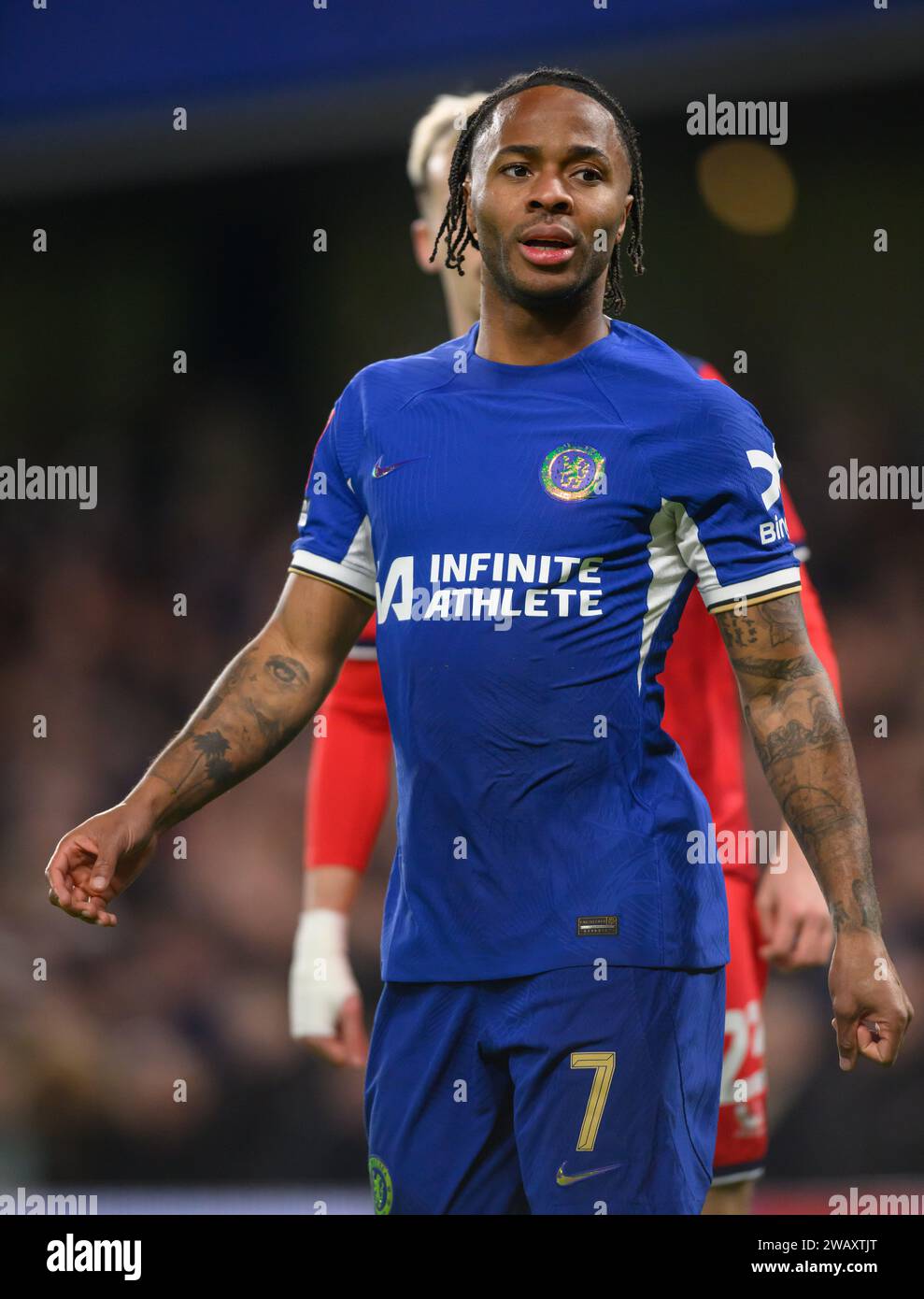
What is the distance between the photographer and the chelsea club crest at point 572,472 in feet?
7.83

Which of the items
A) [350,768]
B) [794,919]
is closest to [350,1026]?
[350,768]

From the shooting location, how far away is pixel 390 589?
8.12 ft

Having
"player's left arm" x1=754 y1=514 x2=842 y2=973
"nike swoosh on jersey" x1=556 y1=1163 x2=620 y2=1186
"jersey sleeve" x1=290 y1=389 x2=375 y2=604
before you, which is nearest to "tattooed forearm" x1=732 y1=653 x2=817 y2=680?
"jersey sleeve" x1=290 y1=389 x2=375 y2=604

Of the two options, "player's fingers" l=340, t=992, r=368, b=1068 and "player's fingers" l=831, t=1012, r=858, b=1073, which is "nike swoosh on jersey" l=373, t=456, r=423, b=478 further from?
"player's fingers" l=340, t=992, r=368, b=1068

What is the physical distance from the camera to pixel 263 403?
5.84 metres

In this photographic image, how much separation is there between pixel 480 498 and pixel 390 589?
0.58 feet

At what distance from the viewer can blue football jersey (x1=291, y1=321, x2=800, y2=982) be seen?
7.73ft

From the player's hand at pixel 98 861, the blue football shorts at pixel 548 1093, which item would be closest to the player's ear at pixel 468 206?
the player's hand at pixel 98 861

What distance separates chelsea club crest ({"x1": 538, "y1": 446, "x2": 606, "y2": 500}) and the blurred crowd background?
2.62 metres

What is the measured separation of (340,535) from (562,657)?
40 centimetres

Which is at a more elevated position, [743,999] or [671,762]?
[671,762]

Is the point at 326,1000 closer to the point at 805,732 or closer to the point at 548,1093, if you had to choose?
the point at 548,1093

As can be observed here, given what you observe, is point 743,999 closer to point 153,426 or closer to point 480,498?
point 480,498

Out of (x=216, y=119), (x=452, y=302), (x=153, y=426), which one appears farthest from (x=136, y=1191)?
(x=216, y=119)
